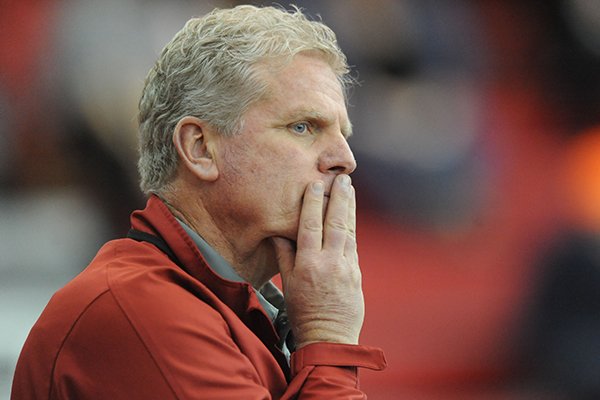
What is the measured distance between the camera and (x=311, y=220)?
5.80ft

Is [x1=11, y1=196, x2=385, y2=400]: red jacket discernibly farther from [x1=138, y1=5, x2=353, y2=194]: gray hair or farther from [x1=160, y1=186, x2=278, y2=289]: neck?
[x1=138, y1=5, x2=353, y2=194]: gray hair

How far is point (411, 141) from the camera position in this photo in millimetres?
3656

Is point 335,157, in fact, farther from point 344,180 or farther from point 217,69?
point 217,69

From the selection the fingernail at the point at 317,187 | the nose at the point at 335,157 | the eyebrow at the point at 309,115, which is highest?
the eyebrow at the point at 309,115

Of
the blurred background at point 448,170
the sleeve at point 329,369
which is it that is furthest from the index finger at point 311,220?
the blurred background at point 448,170

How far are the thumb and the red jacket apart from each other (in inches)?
4.1

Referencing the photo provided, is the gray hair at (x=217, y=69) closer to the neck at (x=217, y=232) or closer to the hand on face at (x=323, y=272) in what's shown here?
the neck at (x=217, y=232)

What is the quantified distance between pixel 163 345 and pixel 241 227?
38 cm

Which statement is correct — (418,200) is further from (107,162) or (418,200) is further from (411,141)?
(107,162)

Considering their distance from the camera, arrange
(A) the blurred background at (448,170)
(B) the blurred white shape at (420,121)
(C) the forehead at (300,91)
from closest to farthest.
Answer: (C) the forehead at (300,91) → (A) the blurred background at (448,170) → (B) the blurred white shape at (420,121)

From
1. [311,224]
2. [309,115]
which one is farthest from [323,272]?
[309,115]

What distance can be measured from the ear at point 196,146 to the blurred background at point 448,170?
1.60 m

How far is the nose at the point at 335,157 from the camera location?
1822 millimetres

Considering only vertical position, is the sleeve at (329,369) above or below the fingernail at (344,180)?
below
